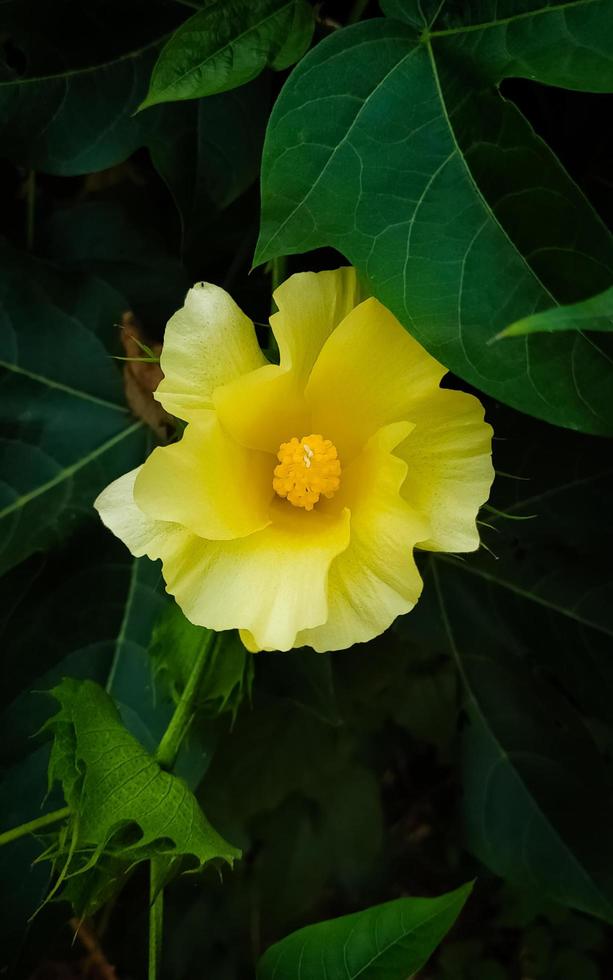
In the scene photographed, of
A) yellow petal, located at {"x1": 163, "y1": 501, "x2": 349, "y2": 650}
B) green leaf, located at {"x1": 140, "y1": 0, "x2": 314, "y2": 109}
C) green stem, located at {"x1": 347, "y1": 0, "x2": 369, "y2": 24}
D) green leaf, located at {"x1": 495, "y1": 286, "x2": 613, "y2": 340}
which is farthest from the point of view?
green stem, located at {"x1": 347, "y1": 0, "x2": 369, "y2": 24}

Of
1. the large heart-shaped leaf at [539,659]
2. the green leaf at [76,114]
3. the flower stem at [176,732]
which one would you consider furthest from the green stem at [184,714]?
the green leaf at [76,114]

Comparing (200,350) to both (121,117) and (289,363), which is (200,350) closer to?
(289,363)

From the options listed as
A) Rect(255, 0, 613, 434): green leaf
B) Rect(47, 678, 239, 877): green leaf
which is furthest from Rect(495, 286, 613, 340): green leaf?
Rect(47, 678, 239, 877): green leaf

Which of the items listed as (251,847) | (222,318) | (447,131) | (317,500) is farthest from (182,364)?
(251,847)

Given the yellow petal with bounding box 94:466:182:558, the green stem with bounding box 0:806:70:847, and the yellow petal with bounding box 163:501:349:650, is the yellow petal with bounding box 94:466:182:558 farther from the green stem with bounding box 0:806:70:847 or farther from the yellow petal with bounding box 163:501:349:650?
the green stem with bounding box 0:806:70:847

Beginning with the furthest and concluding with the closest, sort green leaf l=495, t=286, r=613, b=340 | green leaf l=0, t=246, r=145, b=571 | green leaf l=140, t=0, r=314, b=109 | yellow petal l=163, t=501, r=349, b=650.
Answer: green leaf l=0, t=246, r=145, b=571 → green leaf l=140, t=0, r=314, b=109 → yellow petal l=163, t=501, r=349, b=650 → green leaf l=495, t=286, r=613, b=340

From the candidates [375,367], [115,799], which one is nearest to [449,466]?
[375,367]
